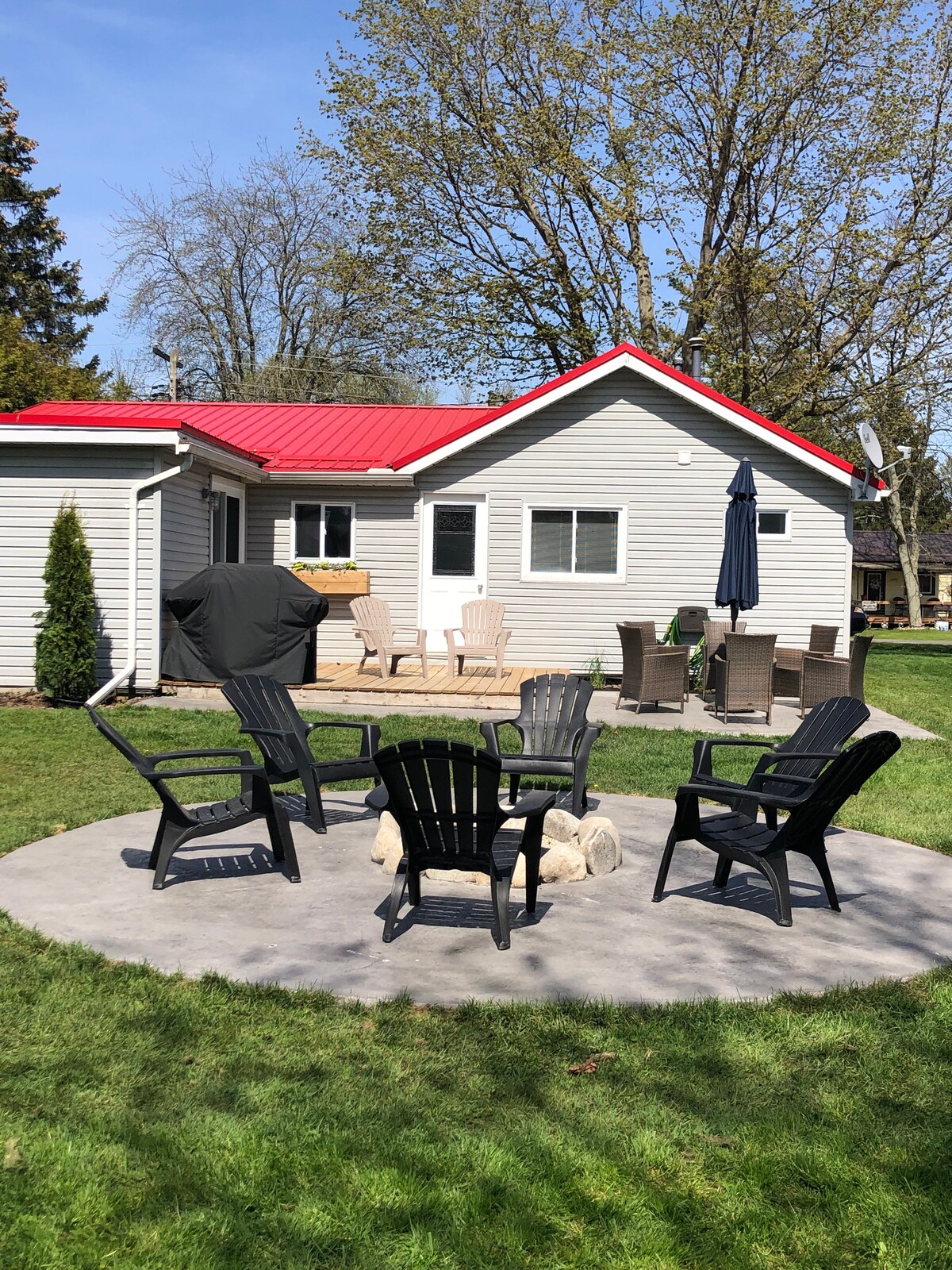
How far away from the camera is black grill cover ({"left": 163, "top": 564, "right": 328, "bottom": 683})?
1251 cm

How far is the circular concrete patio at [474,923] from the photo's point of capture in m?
4.21

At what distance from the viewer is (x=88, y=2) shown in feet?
43.4

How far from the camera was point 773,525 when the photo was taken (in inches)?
612

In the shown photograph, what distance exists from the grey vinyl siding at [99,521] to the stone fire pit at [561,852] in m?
7.45

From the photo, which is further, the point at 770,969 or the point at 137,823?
the point at 137,823

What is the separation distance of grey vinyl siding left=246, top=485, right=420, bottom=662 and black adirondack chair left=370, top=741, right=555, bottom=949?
1137 centimetres

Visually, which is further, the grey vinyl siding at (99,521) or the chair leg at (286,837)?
the grey vinyl siding at (99,521)

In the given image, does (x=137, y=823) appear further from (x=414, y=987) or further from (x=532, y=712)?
(x=414, y=987)

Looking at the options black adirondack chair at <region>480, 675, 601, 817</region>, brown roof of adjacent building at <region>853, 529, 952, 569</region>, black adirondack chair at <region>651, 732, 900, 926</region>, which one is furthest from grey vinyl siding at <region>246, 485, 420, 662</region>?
brown roof of adjacent building at <region>853, 529, 952, 569</region>

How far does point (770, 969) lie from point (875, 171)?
75.2 feet

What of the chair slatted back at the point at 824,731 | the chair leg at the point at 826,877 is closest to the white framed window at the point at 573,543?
the chair slatted back at the point at 824,731

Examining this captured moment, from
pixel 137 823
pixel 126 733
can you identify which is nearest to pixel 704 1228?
pixel 137 823

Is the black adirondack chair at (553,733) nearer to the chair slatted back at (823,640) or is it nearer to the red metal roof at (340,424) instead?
the red metal roof at (340,424)

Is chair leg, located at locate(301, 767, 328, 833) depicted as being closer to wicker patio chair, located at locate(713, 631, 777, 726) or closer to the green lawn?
the green lawn
